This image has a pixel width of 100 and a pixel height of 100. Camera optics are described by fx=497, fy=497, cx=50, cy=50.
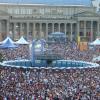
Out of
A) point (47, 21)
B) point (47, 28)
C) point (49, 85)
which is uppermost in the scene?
point (49, 85)

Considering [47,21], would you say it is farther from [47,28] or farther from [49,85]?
[49,85]

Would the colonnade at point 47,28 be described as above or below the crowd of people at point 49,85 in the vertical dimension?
below

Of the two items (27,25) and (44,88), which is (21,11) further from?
(44,88)

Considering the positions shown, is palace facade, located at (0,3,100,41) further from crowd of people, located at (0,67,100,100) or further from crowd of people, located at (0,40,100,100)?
crowd of people, located at (0,67,100,100)

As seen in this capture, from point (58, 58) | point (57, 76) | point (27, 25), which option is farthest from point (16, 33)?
Result: point (57, 76)

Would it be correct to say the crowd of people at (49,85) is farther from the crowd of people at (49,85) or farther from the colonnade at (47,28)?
the colonnade at (47,28)

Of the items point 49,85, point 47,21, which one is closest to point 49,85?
point 49,85

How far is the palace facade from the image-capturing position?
134 metres

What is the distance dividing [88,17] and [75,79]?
9957 cm

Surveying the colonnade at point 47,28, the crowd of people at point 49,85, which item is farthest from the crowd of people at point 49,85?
the colonnade at point 47,28

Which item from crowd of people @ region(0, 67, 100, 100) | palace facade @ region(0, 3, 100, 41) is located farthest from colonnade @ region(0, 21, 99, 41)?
crowd of people @ region(0, 67, 100, 100)

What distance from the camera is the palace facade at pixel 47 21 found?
133500mm

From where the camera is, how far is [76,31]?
137 m

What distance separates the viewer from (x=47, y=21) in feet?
442
